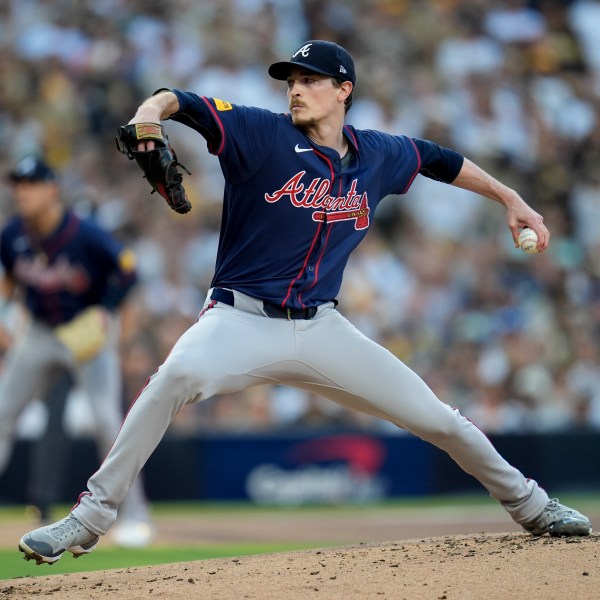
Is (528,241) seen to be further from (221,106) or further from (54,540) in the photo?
(54,540)

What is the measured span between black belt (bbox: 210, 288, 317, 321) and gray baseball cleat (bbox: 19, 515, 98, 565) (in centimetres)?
105

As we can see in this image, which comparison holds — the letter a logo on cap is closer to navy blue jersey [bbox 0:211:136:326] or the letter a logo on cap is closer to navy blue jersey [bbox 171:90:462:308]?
navy blue jersey [bbox 171:90:462:308]

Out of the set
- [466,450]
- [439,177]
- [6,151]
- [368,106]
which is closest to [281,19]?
[368,106]

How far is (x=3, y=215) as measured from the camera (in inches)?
466

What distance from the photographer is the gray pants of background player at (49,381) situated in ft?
23.8

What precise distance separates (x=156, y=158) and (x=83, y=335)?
3.63 meters

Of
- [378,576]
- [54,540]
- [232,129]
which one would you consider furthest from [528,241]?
[54,540]

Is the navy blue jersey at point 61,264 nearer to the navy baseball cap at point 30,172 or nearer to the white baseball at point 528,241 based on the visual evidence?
the navy baseball cap at point 30,172

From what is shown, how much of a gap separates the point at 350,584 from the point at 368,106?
31.4 feet

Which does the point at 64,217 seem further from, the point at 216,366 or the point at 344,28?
the point at 344,28

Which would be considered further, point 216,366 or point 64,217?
point 64,217

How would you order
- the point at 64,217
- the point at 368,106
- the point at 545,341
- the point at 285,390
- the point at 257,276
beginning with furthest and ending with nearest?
1. the point at 368,106
2. the point at 545,341
3. the point at 285,390
4. the point at 64,217
5. the point at 257,276

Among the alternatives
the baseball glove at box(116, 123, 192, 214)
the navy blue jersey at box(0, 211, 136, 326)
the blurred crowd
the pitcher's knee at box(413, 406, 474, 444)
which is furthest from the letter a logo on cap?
the blurred crowd

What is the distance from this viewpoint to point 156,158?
157 inches
